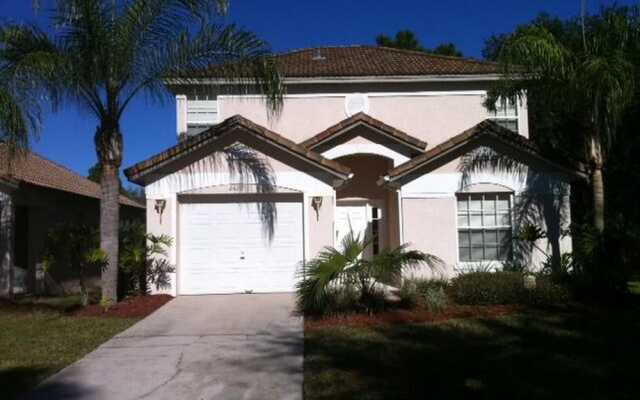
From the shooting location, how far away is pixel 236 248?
1294 cm

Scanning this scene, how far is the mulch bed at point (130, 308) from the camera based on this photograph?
34.6ft

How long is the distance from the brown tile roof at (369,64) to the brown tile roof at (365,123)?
6.00 ft

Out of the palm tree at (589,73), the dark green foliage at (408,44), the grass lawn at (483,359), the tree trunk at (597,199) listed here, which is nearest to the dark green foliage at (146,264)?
the grass lawn at (483,359)

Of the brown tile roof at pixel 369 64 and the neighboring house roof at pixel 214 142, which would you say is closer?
the neighboring house roof at pixel 214 142

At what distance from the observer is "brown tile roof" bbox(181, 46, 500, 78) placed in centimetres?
1534

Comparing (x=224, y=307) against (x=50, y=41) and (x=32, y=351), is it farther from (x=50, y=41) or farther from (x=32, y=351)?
(x=50, y=41)

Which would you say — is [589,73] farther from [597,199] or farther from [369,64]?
[369,64]

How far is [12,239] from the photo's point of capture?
44.6ft

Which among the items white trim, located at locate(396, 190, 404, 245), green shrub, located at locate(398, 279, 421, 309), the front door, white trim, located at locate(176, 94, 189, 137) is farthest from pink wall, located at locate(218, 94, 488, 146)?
green shrub, located at locate(398, 279, 421, 309)

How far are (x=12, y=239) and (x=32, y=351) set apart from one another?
22.5ft

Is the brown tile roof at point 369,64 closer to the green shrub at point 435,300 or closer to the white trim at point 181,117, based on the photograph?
the white trim at point 181,117

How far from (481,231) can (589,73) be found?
4.56m

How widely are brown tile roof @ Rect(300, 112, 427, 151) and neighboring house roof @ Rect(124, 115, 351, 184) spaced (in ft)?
4.43

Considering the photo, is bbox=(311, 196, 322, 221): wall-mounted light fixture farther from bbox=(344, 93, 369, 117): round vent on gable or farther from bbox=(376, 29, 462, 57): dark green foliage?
bbox=(376, 29, 462, 57): dark green foliage
